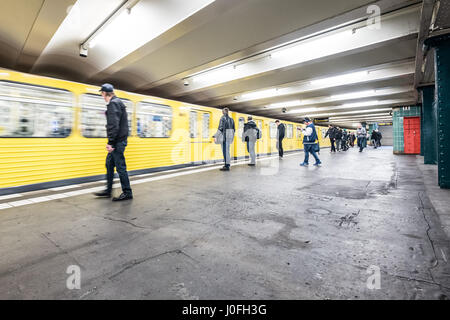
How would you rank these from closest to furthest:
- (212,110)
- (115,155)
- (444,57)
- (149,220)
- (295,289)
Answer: (295,289) → (149,220) → (115,155) → (444,57) → (212,110)

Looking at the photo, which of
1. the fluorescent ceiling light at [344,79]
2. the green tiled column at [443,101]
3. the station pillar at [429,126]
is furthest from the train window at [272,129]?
the green tiled column at [443,101]

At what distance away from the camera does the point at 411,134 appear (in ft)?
44.8

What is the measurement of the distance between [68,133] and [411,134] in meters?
18.4

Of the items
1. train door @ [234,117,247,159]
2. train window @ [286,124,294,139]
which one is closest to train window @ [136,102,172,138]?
train door @ [234,117,247,159]

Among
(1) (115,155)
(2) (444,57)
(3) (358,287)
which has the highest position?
(2) (444,57)

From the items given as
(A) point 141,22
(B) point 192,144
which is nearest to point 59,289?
(A) point 141,22

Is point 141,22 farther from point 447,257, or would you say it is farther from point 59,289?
point 447,257

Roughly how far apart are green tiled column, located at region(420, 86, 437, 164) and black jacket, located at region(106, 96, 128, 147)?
10.7 m

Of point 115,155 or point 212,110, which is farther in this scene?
point 212,110

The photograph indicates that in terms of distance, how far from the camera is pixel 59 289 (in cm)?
137

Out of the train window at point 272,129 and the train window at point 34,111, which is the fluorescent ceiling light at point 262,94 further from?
the train window at point 34,111

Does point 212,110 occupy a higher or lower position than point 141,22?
lower

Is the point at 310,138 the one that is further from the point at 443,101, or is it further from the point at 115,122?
the point at 115,122

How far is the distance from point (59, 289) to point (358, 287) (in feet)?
6.51
